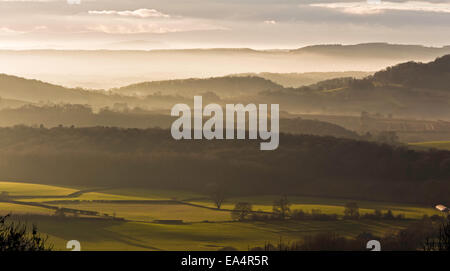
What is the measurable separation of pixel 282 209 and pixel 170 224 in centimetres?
2379

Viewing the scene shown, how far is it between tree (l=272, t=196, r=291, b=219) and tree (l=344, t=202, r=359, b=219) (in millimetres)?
10618

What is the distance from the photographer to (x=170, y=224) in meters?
117

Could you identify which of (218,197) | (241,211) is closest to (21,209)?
(241,211)

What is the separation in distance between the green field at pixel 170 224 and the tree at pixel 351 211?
1.62m

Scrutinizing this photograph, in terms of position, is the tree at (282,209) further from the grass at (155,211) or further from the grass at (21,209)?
the grass at (21,209)

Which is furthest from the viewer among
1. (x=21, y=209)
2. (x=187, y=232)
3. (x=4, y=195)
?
(x=4, y=195)

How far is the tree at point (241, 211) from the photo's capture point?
128500 millimetres

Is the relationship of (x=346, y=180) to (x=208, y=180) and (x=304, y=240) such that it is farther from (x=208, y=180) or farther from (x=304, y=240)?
(x=304, y=240)

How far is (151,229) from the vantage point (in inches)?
4488

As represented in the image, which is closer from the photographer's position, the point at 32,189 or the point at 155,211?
the point at 155,211

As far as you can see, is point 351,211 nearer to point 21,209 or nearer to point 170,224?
point 170,224
